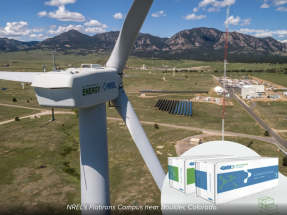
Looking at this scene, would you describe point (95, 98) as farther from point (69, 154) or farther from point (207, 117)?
point (207, 117)

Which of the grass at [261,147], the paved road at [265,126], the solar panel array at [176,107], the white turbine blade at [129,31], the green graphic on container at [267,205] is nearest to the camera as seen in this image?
the green graphic on container at [267,205]

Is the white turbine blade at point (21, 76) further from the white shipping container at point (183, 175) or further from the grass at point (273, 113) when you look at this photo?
the grass at point (273, 113)

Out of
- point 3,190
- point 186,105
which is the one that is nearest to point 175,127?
point 186,105

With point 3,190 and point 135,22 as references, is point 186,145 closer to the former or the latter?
point 3,190

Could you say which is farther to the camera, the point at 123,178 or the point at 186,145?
the point at 186,145

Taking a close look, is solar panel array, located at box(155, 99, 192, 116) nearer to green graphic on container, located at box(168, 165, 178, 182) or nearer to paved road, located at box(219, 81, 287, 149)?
paved road, located at box(219, 81, 287, 149)

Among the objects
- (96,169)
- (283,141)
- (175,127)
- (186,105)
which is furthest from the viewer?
(186,105)

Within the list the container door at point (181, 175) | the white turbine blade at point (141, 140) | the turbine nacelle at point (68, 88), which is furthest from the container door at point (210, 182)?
the turbine nacelle at point (68, 88)
